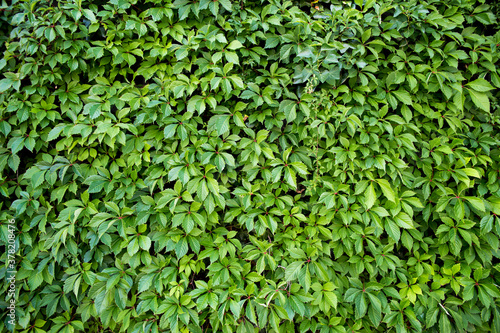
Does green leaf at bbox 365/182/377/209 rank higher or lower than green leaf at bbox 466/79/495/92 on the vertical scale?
lower

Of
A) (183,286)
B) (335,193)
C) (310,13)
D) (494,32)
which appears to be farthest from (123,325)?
(494,32)

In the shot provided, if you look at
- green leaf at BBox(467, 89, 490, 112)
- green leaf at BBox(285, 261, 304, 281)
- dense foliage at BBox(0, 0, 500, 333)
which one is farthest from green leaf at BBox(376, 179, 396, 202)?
green leaf at BBox(467, 89, 490, 112)

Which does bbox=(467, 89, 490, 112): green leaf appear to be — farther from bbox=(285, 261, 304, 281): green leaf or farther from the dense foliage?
bbox=(285, 261, 304, 281): green leaf

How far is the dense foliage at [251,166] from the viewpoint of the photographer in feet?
6.00

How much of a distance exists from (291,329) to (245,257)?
54 centimetres

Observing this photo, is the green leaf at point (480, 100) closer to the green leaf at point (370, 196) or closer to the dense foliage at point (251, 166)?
the dense foliage at point (251, 166)

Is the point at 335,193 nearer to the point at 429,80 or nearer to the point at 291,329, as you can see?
the point at 291,329

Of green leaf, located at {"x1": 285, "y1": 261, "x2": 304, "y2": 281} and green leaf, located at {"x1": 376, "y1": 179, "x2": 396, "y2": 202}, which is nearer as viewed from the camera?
green leaf, located at {"x1": 285, "y1": 261, "x2": 304, "y2": 281}

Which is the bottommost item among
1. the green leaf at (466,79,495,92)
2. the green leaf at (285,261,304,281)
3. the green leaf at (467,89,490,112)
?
the green leaf at (285,261,304,281)

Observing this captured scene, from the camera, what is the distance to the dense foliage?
1828 mm

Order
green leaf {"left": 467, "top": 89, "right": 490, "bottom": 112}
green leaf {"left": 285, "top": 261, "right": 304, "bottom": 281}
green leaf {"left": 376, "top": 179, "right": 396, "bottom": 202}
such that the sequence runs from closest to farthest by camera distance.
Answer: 1. green leaf {"left": 285, "top": 261, "right": 304, "bottom": 281}
2. green leaf {"left": 376, "top": 179, "right": 396, "bottom": 202}
3. green leaf {"left": 467, "top": 89, "right": 490, "bottom": 112}

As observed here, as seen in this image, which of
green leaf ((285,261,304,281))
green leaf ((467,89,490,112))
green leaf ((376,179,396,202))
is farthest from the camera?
green leaf ((467,89,490,112))

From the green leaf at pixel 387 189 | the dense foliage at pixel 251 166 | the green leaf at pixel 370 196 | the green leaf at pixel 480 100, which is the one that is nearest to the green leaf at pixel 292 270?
the dense foliage at pixel 251 166

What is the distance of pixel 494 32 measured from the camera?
2.17 metres
